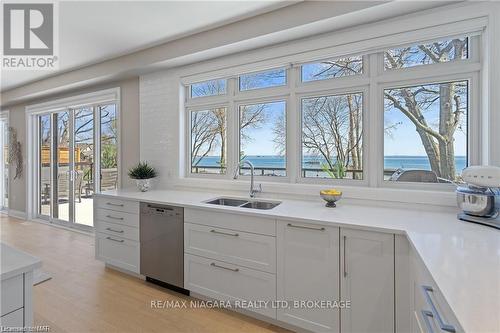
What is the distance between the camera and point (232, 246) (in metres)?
2.23

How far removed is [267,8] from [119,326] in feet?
9.84

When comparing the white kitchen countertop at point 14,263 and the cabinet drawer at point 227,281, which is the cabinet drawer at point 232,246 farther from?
the white kitchen countertop at point 14,263

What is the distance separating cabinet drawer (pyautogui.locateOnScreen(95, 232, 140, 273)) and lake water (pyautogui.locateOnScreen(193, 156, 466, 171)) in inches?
49.9

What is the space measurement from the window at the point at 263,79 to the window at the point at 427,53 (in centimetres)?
102

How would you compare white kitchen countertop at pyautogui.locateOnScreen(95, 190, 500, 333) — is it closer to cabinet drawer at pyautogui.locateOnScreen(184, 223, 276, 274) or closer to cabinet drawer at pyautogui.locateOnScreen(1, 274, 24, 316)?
cabinet drawer at pyautogui.locateOnScreen(184, 223, 276, 274)

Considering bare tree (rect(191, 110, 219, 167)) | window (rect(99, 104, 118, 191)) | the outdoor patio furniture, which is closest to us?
bare tree (rect(191, 110, 219, 167))

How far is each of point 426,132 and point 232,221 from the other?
181 centimetres

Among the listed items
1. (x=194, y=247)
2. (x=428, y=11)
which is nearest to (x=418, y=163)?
(x=428, y=11)

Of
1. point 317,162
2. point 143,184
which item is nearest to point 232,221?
point 317,162

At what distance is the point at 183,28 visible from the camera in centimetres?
279

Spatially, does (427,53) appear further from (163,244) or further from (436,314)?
(163,244)

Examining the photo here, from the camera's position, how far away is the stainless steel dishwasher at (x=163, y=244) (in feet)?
8.30

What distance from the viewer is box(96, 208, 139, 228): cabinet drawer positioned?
2859 millimetres

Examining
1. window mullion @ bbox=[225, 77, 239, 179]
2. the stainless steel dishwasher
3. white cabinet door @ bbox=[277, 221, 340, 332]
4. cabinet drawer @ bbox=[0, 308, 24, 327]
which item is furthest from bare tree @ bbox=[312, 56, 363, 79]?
cabinet drawer @ bbox=[0, 308, 24, 327]
